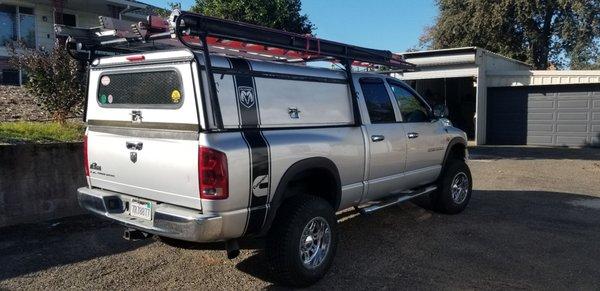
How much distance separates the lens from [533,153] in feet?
52.2

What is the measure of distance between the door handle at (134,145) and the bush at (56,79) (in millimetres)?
4368

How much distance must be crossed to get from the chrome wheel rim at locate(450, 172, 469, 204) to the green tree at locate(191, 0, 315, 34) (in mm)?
7753

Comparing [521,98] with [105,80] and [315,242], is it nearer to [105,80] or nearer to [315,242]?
[315,242]

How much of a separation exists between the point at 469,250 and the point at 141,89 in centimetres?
383

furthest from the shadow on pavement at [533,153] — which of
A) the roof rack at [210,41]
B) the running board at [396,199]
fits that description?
the roof rack at [210,41]

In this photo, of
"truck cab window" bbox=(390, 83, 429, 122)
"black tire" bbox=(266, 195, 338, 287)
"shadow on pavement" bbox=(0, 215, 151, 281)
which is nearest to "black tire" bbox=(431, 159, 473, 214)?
"truck cab window" bbox=(390, 83, 429, 122)

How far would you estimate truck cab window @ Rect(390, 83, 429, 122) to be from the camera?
6.31m

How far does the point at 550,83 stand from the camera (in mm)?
18000

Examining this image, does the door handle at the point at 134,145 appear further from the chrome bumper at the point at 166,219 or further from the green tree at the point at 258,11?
the green tree at the point at 258,11

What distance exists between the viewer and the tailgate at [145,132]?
3.96m

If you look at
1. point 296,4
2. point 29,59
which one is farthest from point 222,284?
point 296,4

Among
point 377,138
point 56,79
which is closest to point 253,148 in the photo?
point 377,138

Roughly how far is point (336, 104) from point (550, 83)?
15491 mm

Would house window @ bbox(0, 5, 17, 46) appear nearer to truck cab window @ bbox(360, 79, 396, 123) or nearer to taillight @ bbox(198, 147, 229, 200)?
truck cab window @ bbox(360, 79, 396, 123)
